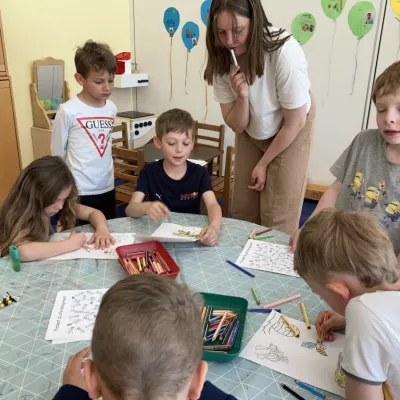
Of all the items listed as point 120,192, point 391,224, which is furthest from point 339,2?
point 391,224

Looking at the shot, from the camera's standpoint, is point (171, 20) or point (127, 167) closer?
point (127, 167)

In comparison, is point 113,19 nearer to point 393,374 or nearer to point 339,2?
point 339,2

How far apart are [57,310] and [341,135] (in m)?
3.11

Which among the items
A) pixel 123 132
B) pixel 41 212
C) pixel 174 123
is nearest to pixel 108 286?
pixel 41 212

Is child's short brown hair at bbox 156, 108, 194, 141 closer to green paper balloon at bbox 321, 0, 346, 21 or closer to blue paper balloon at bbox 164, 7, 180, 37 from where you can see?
green paper balloon at bbox 321, 0, 346, 21

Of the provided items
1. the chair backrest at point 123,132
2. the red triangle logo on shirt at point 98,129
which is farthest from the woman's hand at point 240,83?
the chair backrest at point 123,132

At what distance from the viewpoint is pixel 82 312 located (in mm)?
1094

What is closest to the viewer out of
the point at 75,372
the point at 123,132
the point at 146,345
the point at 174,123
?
the point at 146,345

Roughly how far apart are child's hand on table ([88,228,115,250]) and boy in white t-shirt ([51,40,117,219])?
0.64 meters

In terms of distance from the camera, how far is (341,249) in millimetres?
839

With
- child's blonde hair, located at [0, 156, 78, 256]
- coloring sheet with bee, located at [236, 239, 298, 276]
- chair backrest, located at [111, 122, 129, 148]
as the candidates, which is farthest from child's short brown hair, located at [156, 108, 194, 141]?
chair backrest, located at [111, 122, 129, 148]

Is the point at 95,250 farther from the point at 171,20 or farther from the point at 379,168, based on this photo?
the point at 171,20

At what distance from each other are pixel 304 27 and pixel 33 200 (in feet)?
9.54

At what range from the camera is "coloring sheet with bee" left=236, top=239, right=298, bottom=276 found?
1.34m
